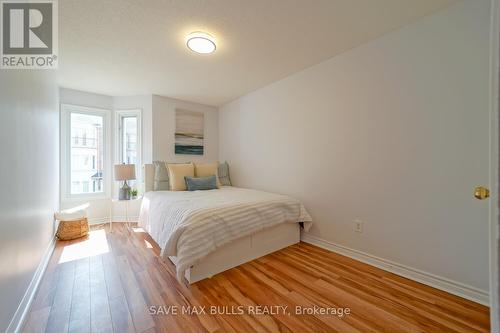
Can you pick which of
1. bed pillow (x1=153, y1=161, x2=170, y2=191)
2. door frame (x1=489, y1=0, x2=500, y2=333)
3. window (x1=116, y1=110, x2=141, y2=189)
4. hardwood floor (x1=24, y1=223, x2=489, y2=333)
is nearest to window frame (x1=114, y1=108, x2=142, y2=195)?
window (x1=116, y1=110, x2=141, y2=189)

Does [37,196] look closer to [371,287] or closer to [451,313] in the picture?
[371,287]

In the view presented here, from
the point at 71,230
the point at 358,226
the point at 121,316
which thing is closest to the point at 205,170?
the point at 71,230

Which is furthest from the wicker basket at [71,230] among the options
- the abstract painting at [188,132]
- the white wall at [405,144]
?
the white wall at [405,144]

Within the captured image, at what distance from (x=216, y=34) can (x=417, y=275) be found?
2883 mm

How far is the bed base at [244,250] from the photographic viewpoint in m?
1.84

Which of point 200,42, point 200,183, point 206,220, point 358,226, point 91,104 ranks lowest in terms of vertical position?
point 358,226

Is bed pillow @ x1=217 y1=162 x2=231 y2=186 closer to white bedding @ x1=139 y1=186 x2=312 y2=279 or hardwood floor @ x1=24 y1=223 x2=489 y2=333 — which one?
white bedding @ x1=139 y1=186 x2=312 y2=279

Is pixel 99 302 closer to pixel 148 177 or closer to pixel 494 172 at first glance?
pixel 148 177

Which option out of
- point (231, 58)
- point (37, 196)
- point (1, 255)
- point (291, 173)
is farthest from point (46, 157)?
point (291, 173)

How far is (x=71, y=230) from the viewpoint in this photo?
2721 millimetres

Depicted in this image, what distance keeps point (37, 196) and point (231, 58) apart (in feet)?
7.91

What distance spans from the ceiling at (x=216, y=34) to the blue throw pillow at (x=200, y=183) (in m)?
1.52

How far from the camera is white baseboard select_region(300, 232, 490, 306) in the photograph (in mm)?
1496

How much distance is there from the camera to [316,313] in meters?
1.41
